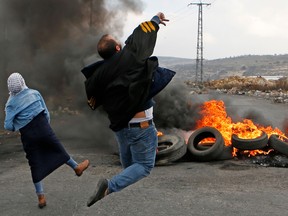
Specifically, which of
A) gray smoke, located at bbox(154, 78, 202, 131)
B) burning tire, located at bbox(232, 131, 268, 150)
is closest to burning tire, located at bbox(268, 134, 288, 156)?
burning tire, located at bbox(232, 131, 268, 150)

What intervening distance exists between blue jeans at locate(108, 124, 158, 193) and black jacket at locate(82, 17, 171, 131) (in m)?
0.14

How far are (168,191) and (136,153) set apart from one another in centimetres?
203

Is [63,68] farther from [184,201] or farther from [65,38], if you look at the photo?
[184,201]

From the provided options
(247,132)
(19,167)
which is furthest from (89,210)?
(247,132)

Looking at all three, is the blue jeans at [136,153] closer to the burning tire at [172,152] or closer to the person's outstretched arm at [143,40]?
the person's outstretched arm at [143,40]

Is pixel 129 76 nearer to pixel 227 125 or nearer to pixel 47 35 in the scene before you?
pixel 227 125

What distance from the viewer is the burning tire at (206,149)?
7.71 metres

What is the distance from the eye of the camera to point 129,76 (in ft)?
11.7

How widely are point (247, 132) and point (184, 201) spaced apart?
3.95 metres

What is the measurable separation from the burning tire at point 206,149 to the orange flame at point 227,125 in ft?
1.37

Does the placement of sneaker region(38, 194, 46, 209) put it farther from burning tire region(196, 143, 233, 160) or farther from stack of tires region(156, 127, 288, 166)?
burning tire region(196, 143, 233, 160)

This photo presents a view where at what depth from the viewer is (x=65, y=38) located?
17.0 metres

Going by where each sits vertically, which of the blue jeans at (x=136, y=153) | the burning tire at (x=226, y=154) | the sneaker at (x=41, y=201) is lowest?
the burning tire at (x=226, y=154)

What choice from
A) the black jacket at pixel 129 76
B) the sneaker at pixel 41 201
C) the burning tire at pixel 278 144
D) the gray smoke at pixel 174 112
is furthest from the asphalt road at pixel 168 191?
the gray smoke at pixel 174 112
